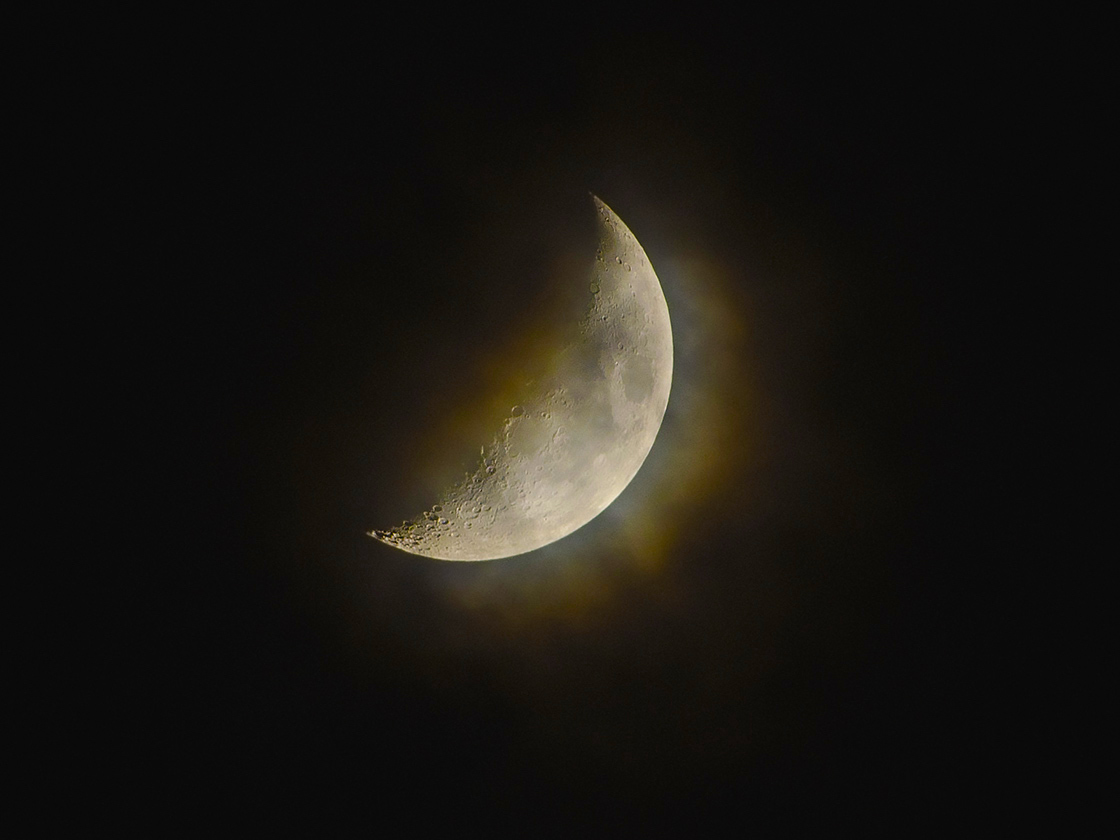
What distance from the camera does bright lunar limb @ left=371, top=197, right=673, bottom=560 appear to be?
1.32 m

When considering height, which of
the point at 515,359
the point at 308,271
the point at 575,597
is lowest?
the point at 575,597

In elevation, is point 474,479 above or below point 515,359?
below

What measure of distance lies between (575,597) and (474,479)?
2.65 ft

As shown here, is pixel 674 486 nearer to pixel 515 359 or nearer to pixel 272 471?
pixel 515 359

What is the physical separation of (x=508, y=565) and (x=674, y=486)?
0.67m

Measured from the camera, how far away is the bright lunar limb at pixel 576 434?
4.33ft

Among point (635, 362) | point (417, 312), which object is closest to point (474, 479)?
point (417, 312)

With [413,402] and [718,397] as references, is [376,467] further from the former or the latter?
[718,397]

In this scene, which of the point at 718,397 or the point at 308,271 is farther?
the point at 718,397

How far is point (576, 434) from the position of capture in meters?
1.37

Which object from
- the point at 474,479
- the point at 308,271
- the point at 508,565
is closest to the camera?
the point at 308,271

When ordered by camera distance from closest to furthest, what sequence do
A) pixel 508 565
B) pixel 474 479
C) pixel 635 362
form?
pixel 474 479 → pixel 635 362 → pixel 508 565

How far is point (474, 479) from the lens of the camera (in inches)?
52.4

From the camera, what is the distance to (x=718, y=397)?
72.4 inches
